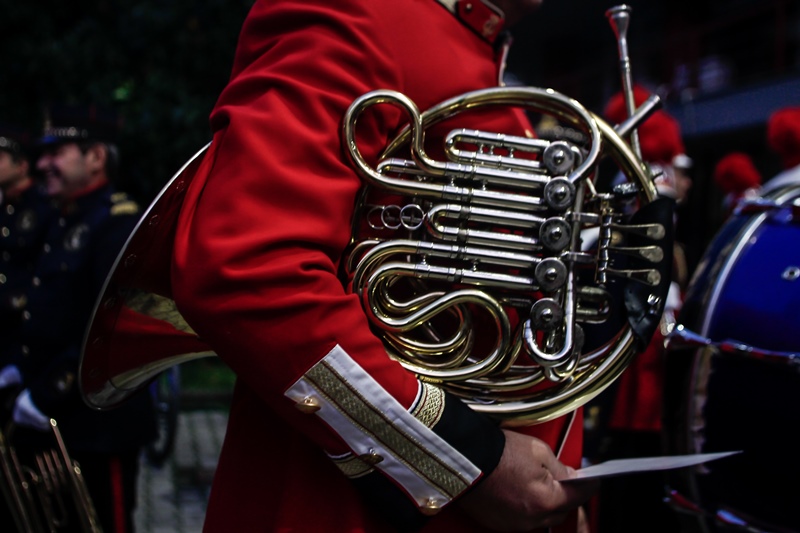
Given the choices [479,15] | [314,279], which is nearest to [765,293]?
[479,15]

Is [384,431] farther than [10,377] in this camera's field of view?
No

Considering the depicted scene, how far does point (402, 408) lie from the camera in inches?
54.2

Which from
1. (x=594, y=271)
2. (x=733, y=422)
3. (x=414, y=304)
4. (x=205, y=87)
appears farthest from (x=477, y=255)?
(x=205, y=87)

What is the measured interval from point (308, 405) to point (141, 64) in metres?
7.00

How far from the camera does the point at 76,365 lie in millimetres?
3281

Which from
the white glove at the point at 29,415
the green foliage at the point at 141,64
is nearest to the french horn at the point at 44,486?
the white glove at the point at 29,415

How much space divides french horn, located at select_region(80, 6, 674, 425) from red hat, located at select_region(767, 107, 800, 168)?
2.57 meters

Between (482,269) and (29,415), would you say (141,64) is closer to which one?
(29,415)

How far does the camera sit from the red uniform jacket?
130cm

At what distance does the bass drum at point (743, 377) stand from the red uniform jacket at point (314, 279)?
0.83m

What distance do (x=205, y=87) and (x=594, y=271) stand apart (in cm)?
642

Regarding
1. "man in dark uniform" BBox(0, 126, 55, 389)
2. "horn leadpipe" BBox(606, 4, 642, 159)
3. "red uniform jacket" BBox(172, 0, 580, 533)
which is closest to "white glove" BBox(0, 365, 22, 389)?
"man in dark uniform" BBox(0, 126, 55, 389)

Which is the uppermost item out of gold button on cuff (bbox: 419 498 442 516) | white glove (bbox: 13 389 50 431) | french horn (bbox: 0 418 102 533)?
gold button on cuff (bbox: 419 498 442 516)

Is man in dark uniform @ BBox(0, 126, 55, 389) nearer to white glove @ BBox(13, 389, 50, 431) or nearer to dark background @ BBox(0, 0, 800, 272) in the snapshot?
white glove @ BBox(13, 389, 50, 431)
